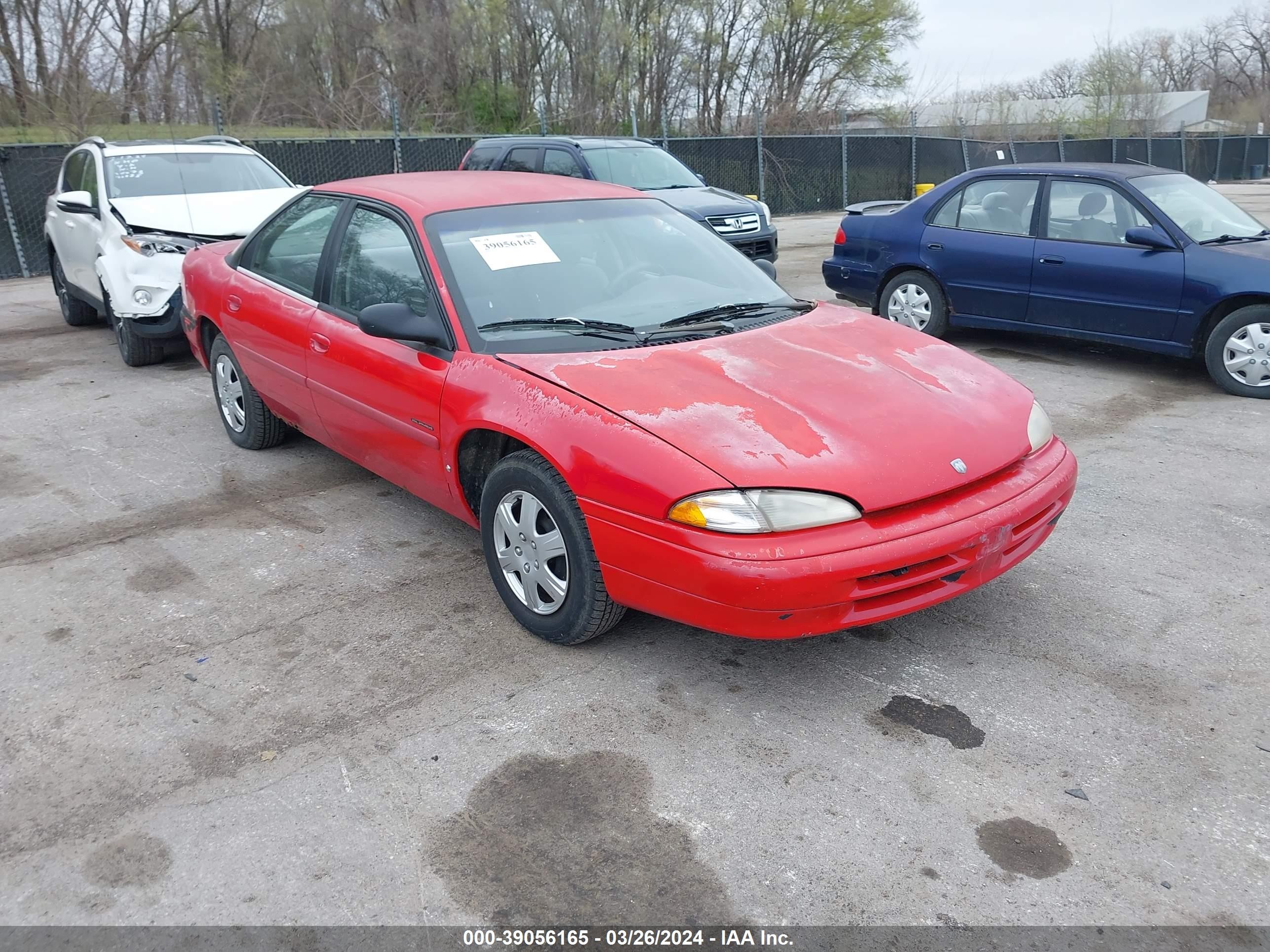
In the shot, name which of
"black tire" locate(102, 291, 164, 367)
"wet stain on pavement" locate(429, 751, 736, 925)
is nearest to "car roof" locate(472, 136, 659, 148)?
"black tire" locate(102, 291, 164, 367)

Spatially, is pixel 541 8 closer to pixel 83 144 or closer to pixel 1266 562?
pixel 83 144

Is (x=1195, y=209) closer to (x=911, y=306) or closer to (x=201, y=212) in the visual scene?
(x=911, y=306)

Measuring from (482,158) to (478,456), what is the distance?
33.9 ft

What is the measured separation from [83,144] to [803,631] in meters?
9.02

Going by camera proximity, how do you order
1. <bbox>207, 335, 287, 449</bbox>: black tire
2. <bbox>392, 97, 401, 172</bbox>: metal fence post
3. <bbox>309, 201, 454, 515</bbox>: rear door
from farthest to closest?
<bbox>392, 97, 401, 172</bbox>: metal fence post < <bbox>207, 335, 287, 449</bbox>: black tire < <bbox>309, 201, 454, 515</bbox>: rear door

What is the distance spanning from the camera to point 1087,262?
23.4 ft

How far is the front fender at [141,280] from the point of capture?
297 inches

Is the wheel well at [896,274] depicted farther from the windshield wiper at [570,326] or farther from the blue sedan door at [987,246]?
the windshield wiper at [570,326]

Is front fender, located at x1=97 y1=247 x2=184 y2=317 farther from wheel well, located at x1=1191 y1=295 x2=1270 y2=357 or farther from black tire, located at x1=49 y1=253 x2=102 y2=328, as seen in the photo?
wheel well, located at x1=1191 y1=295 x2=1270 y2=357

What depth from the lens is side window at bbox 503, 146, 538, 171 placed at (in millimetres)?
12391

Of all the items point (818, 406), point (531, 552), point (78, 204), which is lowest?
point (531, 552)

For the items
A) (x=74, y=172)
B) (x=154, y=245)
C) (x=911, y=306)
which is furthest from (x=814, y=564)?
(x=74, y=172)

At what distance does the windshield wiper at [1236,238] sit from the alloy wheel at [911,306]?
2.02 m

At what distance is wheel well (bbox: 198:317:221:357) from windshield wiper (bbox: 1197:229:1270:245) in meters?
6.46
